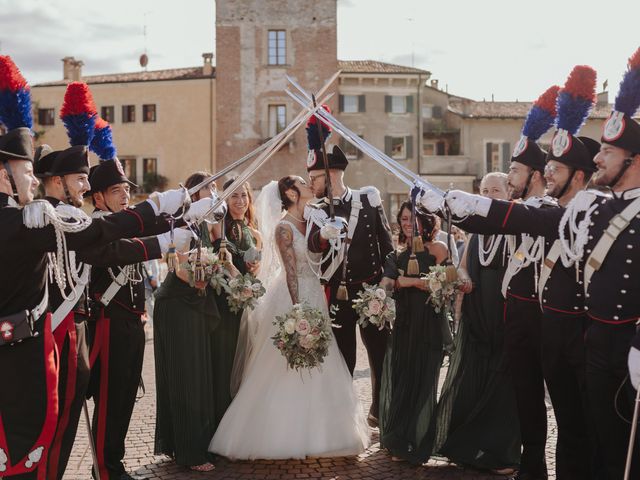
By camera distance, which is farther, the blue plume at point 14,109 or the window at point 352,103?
the window at point 352,103

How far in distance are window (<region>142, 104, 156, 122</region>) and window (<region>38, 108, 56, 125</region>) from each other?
5.37 m

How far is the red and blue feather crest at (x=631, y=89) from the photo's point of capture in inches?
158

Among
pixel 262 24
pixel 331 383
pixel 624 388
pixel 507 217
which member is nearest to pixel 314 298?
pixel 331 383

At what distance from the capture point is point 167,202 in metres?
4.16

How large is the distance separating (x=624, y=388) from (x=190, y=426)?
131 inches

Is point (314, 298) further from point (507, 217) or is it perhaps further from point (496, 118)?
point (496, 118)

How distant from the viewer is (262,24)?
115 ft

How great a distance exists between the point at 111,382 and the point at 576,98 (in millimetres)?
3852

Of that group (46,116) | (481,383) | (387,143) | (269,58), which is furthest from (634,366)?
(46,116)

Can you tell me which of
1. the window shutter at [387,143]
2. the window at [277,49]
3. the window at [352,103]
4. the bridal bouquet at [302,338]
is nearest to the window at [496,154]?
the window shutter at [387,143]

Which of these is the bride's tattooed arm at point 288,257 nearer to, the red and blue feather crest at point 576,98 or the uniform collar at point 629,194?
the red and blue feather crest at point 576,98

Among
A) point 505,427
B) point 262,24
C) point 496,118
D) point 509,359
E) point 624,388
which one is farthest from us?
point 496,118

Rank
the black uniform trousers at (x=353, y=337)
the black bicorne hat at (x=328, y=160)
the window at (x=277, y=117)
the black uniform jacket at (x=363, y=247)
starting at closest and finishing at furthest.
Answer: the black uniform trousers at (x=353, y=337) → the black bicorne hat at (x=328, y=160) → the black uniform jacket at (x=363, y=247) → the window at (x=277, y=117)

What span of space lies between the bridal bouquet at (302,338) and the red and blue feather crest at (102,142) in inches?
74.3
